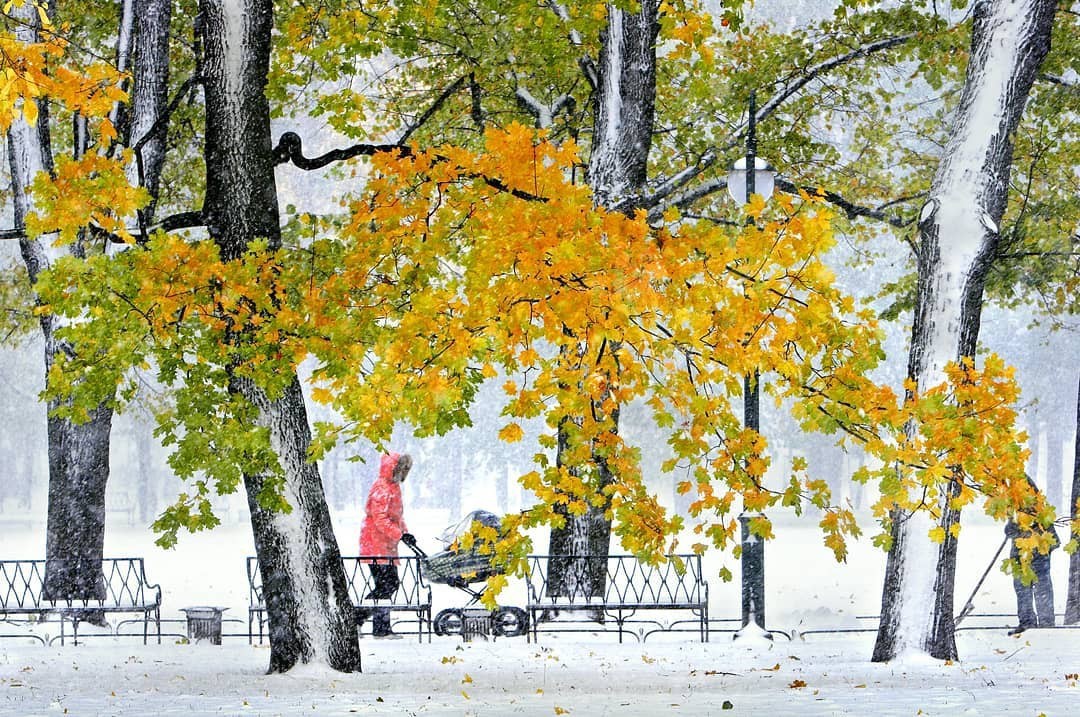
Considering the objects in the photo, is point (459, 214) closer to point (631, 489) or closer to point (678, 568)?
point (631, 489)

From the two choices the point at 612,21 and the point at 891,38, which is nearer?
the point at 612,21

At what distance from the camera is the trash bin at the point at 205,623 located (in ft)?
45.1

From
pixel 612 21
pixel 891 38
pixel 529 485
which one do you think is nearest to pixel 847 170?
pixel 891 38

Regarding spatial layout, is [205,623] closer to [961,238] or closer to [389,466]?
[389,466]

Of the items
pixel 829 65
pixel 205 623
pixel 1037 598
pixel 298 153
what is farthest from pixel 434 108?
pixel 1037 598

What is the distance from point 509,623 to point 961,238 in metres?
6.03

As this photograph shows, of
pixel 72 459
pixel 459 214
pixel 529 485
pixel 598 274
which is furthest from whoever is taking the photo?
pixel 72 459

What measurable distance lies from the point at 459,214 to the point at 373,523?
5298mm

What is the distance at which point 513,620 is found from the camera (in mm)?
13664

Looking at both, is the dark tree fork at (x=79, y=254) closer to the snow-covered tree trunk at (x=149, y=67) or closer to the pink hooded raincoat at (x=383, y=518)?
the snow-covered tree trunk at (x=149, y=67)

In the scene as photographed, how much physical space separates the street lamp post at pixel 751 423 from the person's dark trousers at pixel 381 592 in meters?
3.61

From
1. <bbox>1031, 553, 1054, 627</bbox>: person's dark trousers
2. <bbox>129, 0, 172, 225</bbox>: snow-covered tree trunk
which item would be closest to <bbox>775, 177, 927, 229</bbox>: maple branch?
<bbox>1031, 553, 1054, 627</bbox>: person's dark trousers

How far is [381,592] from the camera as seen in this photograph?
13578 millimetres

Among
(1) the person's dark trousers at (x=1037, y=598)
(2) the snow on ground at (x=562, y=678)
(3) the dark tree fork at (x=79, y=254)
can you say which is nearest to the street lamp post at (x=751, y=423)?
(2) the snow on ground at (x=562, y=678)
